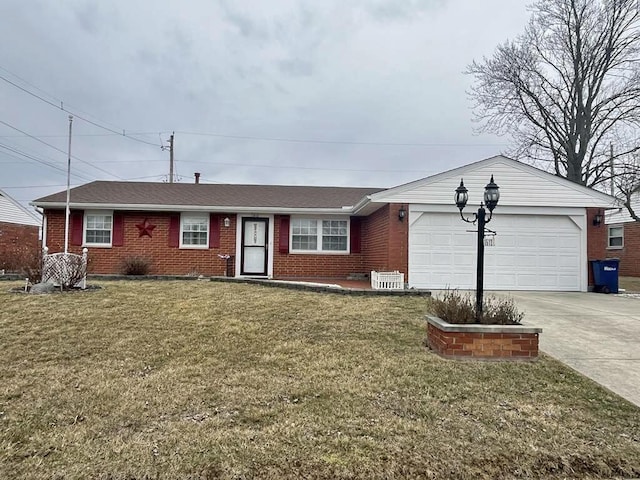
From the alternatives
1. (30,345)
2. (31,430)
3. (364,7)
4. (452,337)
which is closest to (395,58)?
(364,7)

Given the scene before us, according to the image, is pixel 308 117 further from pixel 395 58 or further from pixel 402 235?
pixel 402 235

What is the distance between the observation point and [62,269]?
864 cm

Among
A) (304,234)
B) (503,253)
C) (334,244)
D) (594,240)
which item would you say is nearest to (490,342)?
(503,253)

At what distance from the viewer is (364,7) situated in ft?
36.5

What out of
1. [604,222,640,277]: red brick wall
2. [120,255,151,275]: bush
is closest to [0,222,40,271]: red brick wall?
[120,255,151,275]: bush

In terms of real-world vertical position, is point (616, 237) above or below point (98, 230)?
above

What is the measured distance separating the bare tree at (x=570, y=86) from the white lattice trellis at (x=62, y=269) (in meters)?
19.4

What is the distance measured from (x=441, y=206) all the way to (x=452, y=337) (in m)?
6.72

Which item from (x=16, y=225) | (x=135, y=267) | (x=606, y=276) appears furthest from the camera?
(x=16, y=225)

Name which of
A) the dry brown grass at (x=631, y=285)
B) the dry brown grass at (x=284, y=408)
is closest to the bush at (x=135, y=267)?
the dry brown grass at (x=284, y=408)

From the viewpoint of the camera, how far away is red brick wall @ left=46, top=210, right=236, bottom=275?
1307 cm

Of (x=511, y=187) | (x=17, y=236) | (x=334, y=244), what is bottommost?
(x=334, y=244)

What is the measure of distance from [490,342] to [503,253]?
720cm

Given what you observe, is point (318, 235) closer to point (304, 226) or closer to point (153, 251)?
point (304, 226)
